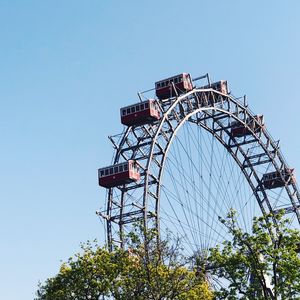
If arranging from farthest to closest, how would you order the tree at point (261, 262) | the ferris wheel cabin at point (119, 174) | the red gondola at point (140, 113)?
1. the red gondola at point (140, 113)
2. the ferris wheel cabin at point (119, 174)
3. the tree at point (261, 262)

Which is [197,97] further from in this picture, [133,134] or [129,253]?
[129,253]

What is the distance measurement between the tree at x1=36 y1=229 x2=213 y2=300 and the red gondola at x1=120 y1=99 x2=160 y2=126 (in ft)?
63.6

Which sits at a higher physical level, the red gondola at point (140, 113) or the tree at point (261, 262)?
the red gondola at point (140, 113)

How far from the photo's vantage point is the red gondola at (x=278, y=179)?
84.9m

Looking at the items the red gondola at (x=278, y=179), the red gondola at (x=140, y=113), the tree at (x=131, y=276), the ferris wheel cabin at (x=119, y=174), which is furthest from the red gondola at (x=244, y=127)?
the tree at (x=131, y=276)

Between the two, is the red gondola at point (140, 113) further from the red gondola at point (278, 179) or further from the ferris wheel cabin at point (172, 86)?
the red gondola at point (278, 179)

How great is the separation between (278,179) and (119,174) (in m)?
34.2

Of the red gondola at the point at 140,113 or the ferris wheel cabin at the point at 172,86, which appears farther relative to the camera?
the ferris wheel cabin at the point at 172,86

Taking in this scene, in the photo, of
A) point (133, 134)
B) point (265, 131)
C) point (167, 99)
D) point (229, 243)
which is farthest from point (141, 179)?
point (265, 131)

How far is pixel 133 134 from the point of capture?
6341 centimetres

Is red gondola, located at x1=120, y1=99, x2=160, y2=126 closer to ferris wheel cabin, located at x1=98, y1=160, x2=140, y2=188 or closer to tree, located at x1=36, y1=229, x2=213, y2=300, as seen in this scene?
ferris wheel cabin, located at x1=98, y1=160, x2=140, y2=188

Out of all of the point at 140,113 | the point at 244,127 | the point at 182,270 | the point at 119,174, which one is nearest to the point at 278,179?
the point at 244,127

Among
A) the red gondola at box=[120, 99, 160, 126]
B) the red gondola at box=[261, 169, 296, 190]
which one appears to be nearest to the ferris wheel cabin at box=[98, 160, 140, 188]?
the red gondola at box=[120, 99, 160, 126]

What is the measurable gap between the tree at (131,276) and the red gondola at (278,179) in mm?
41232
